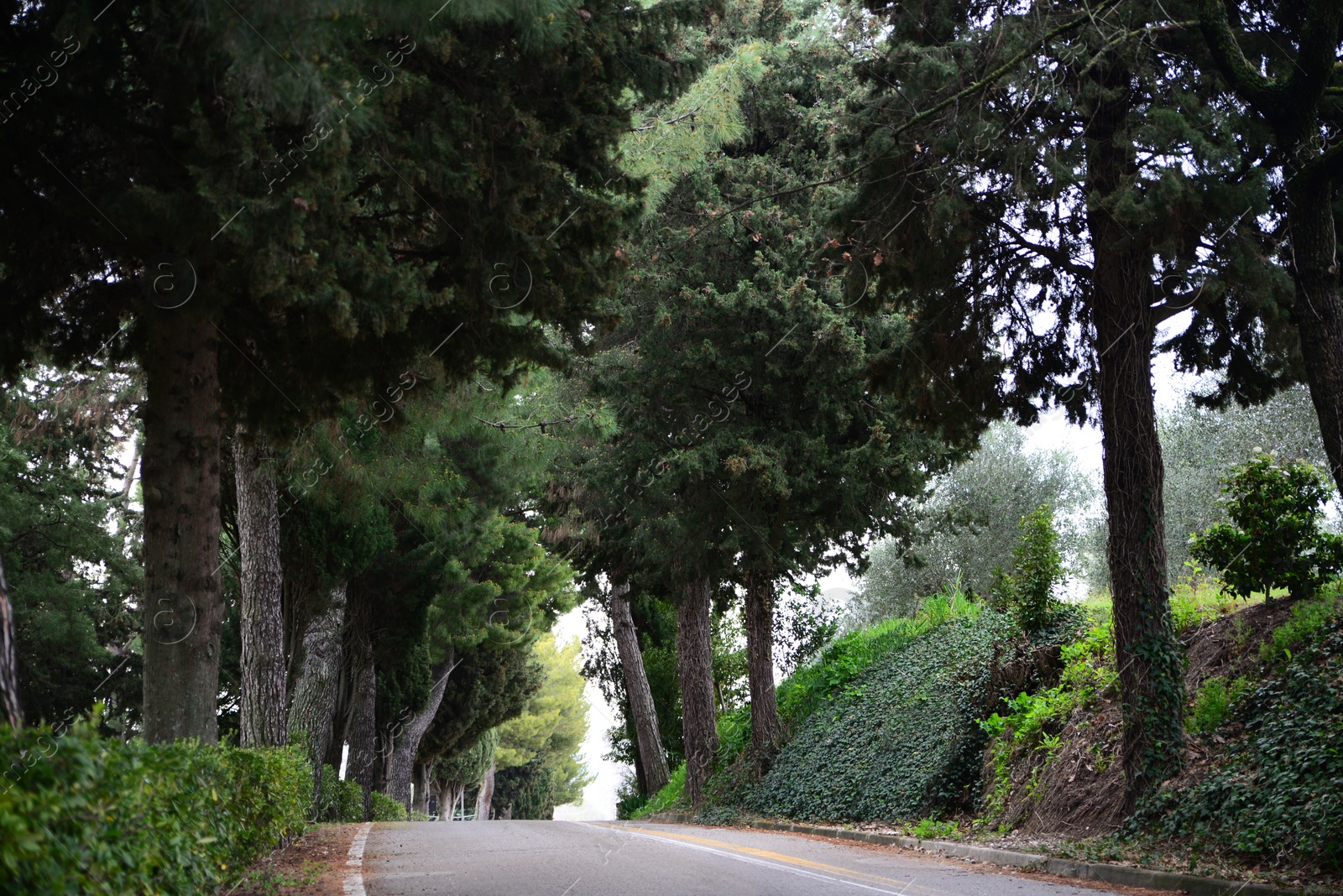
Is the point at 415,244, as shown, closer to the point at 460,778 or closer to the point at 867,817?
the point at 867,817

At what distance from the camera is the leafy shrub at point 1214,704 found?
10.1 meters

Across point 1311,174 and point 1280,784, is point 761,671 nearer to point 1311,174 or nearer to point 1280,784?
point 1280,784

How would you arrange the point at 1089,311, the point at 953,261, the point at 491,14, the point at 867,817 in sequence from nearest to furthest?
1. the point at 491,14
2. the point at 953,261
3. the point at 1089,311
4. the point at 867,817

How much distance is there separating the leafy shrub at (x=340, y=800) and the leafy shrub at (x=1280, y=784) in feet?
47.4

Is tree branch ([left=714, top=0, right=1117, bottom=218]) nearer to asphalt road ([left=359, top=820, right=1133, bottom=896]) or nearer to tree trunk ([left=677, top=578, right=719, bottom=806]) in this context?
asphalt road ([left=359, top=820, right=1133, bottom=896])

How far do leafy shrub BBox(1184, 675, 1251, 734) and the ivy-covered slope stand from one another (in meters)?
3.91

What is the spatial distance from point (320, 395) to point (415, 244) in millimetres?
1470

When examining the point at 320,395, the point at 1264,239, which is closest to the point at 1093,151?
the point at 1264,239

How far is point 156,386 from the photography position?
763cm

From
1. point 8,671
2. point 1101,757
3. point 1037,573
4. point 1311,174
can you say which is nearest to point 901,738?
point 1037,573

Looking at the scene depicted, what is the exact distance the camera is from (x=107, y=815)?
3.62 m

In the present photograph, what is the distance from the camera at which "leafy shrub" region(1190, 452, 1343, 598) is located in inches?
423

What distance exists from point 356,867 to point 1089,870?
253 inches

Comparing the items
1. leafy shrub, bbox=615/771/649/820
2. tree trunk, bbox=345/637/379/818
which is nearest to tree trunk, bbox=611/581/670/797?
leafy shrub, bbox=615/771/649/820
